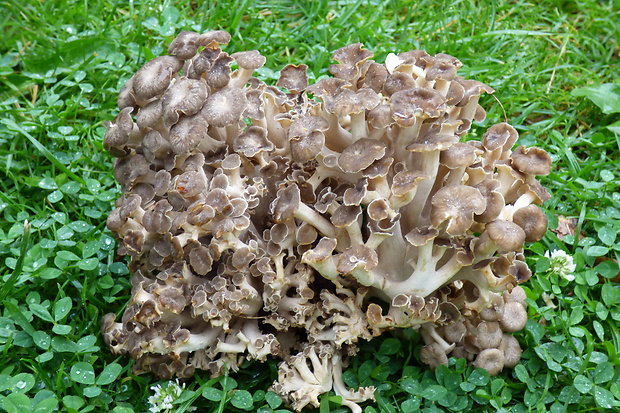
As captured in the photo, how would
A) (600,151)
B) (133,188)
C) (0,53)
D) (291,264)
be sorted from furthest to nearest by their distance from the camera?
1. (0,53)
2. (600,151)
3. (133,188)
4. (291,264)

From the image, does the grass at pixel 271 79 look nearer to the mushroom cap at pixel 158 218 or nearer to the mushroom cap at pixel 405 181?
the mushroom cap at pixel 158 218

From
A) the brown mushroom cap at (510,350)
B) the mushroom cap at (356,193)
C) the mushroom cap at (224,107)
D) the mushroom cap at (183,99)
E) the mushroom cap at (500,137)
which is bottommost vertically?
the brown mushroom cap at (510,350)

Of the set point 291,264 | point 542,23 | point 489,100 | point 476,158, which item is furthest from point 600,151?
point 291,264

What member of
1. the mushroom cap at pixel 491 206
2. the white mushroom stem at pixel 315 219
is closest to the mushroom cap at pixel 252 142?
the white mushroom stem at pixel 315 219

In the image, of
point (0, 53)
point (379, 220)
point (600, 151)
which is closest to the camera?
point (379, 220)

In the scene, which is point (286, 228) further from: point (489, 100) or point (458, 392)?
point (489, 100)

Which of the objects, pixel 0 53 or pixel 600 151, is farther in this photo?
pixel 0 53

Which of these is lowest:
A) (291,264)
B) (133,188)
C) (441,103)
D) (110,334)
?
(110,334)
